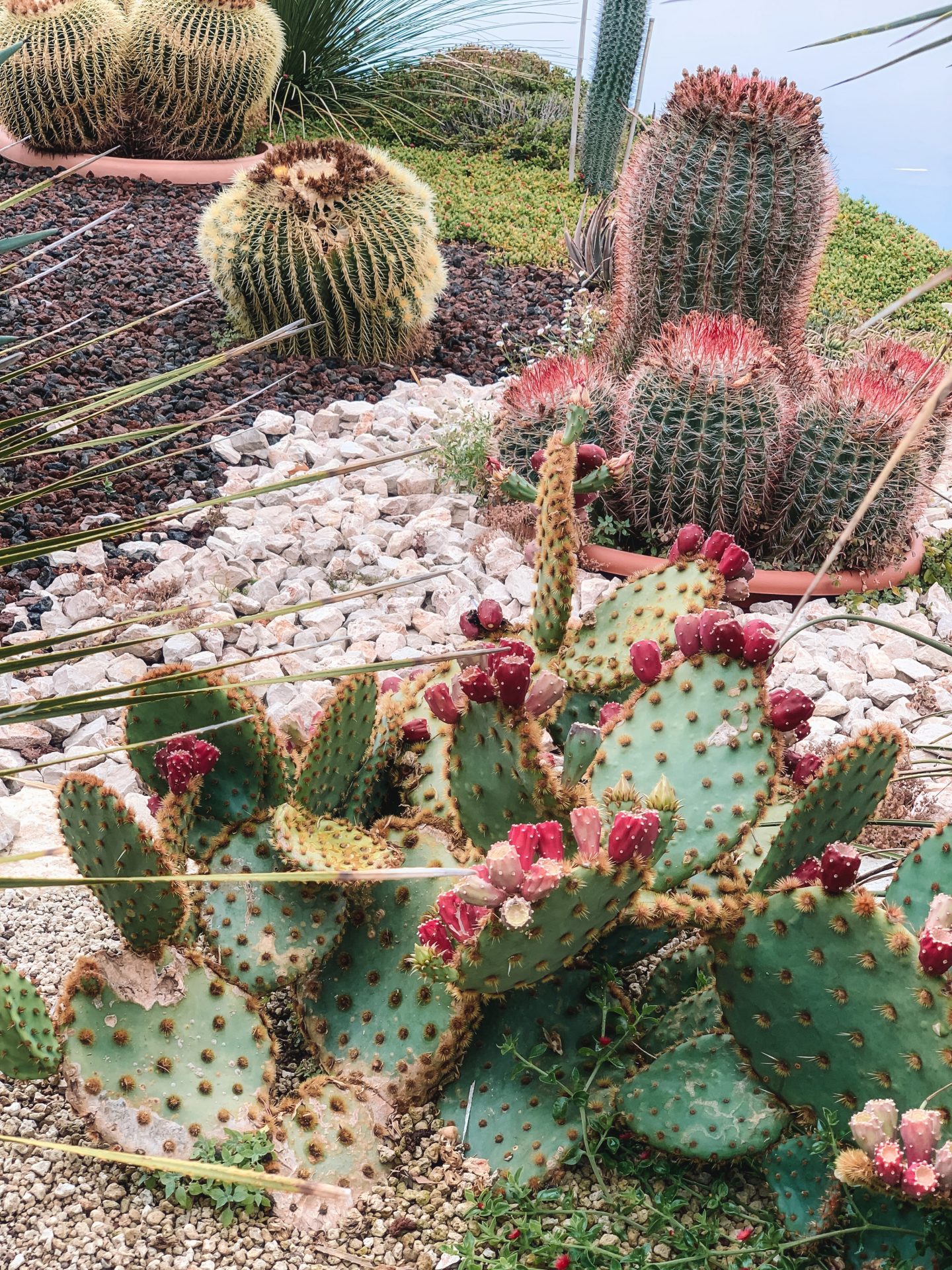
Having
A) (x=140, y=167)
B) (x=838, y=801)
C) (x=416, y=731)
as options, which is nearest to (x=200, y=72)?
(x=140, y=167)

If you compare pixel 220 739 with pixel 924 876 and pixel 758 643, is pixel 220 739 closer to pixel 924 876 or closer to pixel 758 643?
pixel 758 643

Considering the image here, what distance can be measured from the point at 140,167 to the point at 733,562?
7.74 metres

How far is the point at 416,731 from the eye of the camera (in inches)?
90.5

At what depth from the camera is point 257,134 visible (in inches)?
396

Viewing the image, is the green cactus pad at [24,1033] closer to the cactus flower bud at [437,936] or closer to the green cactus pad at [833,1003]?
the cactus flower bud at [437,936]

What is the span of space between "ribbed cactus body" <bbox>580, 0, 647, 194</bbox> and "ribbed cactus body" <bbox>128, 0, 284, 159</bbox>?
2690mm

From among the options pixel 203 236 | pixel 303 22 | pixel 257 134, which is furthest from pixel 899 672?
pixel 303 22

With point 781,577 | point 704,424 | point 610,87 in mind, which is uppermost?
point 704,424

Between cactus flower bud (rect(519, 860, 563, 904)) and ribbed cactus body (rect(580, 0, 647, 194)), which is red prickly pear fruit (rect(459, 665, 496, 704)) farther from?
ribbed cactus body (rect(580, 0, 647, 194))

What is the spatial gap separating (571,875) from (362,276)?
Result: 4.80m

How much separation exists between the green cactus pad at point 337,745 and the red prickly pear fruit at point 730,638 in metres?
0.56

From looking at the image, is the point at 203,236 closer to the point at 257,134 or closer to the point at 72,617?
the point at 72,617

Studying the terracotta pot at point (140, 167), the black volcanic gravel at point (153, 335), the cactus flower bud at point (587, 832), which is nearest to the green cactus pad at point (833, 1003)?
the cactus flower bud at point (587, 832)

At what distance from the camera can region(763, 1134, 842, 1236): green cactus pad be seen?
164 cm
